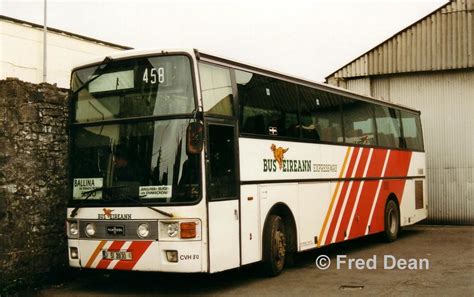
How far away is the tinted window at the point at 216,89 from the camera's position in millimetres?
8883

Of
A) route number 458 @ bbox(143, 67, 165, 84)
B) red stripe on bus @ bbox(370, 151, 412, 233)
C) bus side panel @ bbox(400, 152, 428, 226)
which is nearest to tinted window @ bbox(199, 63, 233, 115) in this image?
route number 458 @ bbox(143, 67, 165, 84)

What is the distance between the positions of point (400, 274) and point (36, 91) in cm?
658

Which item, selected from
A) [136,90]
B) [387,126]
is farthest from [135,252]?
[387,126]

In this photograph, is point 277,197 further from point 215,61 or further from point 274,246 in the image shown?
point 215,61

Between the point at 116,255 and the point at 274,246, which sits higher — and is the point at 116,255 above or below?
above

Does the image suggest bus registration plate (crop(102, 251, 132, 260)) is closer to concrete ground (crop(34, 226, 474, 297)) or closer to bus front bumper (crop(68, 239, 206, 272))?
bus front bumper (crop(68, 239, 206, 272))

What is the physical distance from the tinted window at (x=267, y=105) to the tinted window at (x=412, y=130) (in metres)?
6.25

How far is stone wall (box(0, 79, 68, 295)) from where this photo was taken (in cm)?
933

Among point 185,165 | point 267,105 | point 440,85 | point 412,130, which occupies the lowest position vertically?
point 185,165

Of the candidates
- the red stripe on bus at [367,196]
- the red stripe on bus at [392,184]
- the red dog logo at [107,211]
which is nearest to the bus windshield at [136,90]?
the red dog logo at [107,211]

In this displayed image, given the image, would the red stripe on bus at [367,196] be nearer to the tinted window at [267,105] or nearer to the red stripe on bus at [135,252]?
the tinted window at [267,105]

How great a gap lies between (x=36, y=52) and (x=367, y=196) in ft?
49.0

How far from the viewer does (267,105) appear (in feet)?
34.7

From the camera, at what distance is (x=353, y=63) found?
19406 mm
